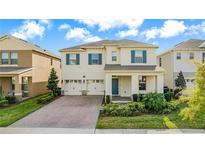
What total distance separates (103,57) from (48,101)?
276 inches

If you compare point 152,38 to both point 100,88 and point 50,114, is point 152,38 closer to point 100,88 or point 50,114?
point 100,88

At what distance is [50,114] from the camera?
47.7 ft

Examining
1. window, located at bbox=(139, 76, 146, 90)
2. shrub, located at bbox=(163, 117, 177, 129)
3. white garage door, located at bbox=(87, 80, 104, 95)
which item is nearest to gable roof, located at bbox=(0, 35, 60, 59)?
white garage door, located at bbox=(87, 80, 104, 95)

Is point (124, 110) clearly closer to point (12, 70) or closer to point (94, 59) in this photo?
point (94, 59)

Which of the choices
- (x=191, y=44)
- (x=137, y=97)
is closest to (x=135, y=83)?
(x=137, y=97)

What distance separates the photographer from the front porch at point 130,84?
19.5 metres

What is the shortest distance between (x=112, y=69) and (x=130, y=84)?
107 inches

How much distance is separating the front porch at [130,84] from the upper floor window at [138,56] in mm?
1472

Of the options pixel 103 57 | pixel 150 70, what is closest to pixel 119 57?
pixel 103 57

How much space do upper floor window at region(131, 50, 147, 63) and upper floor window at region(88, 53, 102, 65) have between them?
11.3 feet

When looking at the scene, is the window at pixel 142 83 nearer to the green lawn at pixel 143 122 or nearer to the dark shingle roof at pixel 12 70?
the green lawn at pixel 143 122

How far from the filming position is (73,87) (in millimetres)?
22891

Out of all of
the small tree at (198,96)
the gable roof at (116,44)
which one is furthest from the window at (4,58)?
the small tree at (198,96)
